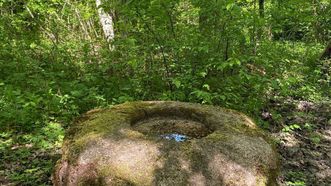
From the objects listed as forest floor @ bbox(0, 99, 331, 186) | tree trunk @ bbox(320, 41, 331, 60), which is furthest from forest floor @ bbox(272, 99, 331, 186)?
tree trunk @ bbox(320, 41, 331, 60)

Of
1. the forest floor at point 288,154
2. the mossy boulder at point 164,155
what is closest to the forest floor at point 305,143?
the forest floor at point 288,154

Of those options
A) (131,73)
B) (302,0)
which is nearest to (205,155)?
(131,73)

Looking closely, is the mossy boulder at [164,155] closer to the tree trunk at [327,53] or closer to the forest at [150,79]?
the forest at [150,79]

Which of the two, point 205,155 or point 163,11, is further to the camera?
point 163,11

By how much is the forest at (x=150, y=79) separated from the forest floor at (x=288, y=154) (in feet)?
0.04

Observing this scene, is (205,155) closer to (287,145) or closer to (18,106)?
(287,145)

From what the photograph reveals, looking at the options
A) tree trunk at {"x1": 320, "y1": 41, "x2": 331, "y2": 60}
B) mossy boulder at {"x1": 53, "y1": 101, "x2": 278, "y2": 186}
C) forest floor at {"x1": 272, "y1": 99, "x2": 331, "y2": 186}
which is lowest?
forest floor at {"x1": 272, "y1": 99, "x2": 331, "y2": 186}

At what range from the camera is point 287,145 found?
462cm

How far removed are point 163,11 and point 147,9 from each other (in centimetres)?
23

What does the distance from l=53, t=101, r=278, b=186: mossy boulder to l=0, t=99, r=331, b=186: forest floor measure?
757 mm

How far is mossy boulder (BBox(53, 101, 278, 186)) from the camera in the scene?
2.44 meters

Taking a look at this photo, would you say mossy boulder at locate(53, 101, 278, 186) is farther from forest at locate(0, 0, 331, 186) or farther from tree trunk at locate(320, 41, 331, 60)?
tree trunk at locate(320, 41, 331, 60)

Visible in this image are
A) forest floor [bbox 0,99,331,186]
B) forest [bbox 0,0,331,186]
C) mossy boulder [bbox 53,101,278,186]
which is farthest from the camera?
forest [bbox 0,0,331,186]

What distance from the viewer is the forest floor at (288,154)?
11.6 ft
